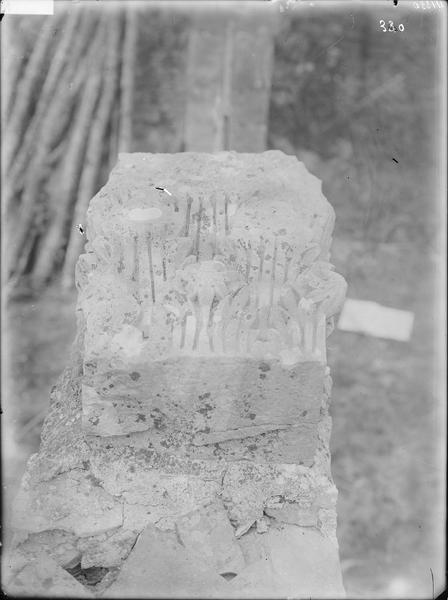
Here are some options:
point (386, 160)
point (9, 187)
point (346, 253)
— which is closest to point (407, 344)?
point (346, 253)

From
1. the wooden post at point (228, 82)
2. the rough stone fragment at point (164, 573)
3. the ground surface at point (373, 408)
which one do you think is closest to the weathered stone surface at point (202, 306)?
the rough stone fragment at point (164, 573)

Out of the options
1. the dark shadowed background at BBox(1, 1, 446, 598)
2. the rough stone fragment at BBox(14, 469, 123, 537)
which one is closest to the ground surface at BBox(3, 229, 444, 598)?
the dark shadowed background at BBox(1, 1, 446, 598)

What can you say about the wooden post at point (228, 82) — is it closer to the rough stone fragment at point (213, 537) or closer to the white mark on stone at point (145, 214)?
the white mark on stone at point (145, 214)

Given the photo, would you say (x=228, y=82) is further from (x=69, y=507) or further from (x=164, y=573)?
(x=164, y=573)

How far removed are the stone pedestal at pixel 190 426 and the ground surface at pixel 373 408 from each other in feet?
2.39

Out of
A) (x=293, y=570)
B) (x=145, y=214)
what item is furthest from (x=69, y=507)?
(x=145, y=214)

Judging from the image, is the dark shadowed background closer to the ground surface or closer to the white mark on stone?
the ground surface

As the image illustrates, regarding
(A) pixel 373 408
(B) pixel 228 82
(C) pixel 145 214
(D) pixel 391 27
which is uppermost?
(D) pixel 391 27

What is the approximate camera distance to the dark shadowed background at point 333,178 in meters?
3.14

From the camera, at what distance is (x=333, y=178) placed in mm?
4086

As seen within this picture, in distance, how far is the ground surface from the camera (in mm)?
2943

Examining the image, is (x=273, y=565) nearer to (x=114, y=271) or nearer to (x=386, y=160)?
(x=114, y=271)

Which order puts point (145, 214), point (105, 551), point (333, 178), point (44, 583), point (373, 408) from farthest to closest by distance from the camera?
point (333, 178), point (373, 408), point (145, 214), point (105, 551), point (44, 583)

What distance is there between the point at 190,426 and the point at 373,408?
156 cm
